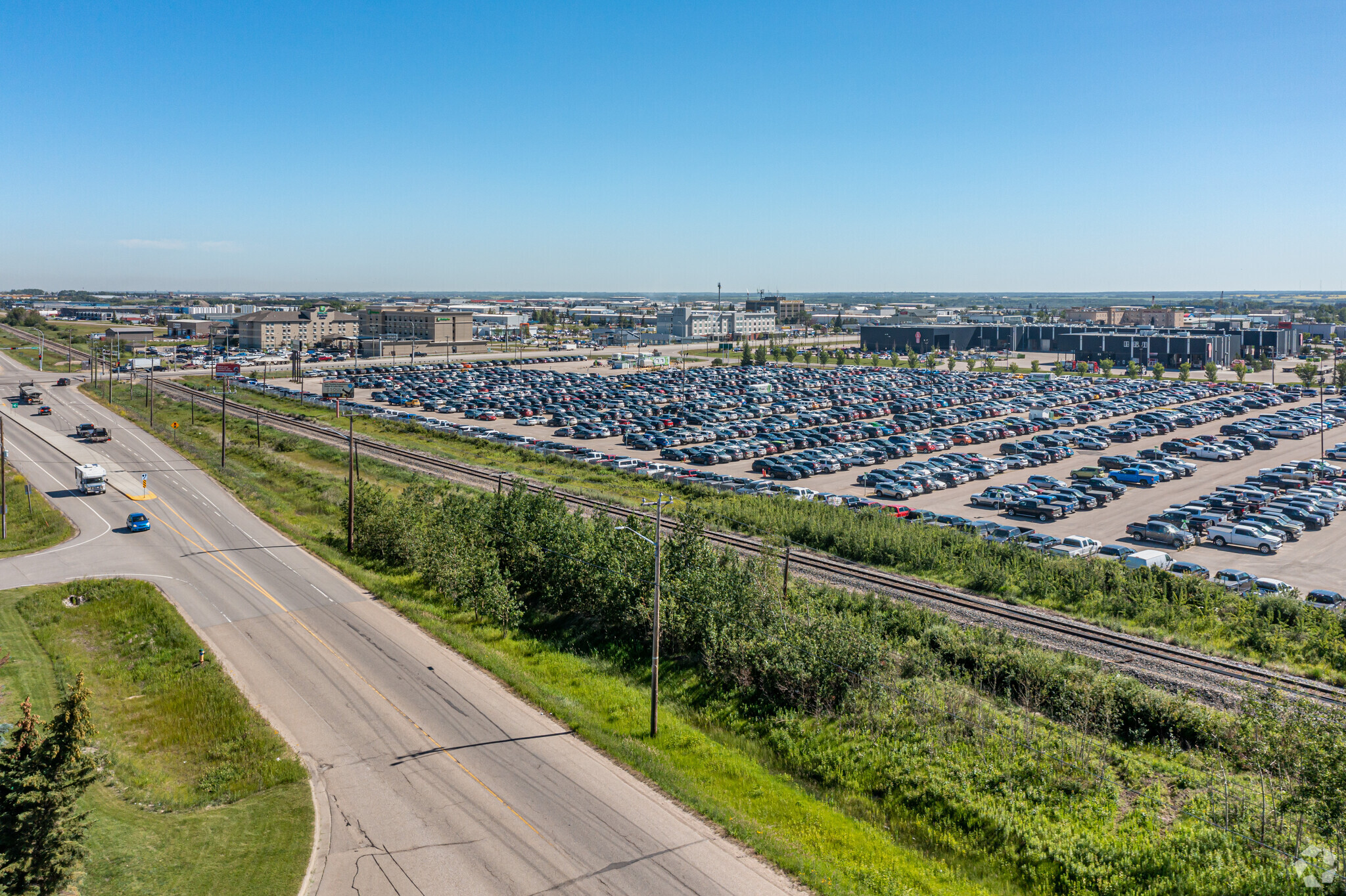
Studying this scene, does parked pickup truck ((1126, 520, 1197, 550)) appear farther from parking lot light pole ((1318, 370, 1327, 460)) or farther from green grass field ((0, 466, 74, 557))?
green grass field ((0, 466, 74, 557))

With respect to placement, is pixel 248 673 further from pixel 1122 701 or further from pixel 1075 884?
pixel 1122 701

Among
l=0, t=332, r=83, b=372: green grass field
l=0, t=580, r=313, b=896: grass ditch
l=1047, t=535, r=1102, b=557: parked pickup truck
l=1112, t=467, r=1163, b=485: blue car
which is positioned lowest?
l=0, t=580, r=313, b=896: grass ditch

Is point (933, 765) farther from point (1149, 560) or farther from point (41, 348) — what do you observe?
point (41, 348)

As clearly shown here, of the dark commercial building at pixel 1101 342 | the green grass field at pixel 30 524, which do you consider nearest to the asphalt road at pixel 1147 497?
the green grass field at pixel 30 524

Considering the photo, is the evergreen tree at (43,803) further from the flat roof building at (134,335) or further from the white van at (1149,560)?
the flat roof building at (134,335)

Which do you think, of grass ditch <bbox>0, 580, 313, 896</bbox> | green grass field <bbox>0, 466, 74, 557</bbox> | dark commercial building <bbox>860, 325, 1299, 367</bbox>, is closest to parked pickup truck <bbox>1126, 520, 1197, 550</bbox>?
grass ditch <bbox>0, 580, 313, 896</bbox>

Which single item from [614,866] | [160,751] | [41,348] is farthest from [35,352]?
[614,866]

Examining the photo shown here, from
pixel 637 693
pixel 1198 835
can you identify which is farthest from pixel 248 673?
pixel 1198 835

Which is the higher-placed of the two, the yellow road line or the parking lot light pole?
the parking lot light pole
